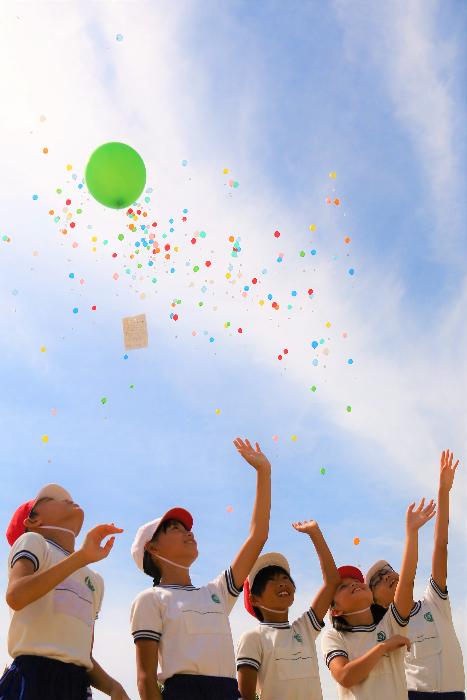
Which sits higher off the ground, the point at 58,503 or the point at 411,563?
the point at 58,503

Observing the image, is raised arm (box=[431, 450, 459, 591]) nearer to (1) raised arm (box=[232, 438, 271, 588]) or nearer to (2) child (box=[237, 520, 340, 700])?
(2) child (box=[237, 520, 340, 700])

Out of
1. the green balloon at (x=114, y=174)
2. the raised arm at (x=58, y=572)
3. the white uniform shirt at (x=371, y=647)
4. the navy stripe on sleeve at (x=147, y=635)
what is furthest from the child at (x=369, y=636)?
the green balloon at (x=114, y=174)

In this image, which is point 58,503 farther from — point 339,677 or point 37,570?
point 339,677

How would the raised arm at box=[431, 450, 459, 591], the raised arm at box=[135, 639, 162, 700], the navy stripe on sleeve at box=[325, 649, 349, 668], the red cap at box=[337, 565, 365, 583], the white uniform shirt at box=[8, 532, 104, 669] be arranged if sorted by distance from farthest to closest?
the raised arm at box=[431, 450, 459, 591] < the red cap at box=[337, 565, 365, 583] < the navy stripe on sleeve at box=[325, 649, 349, 668] < the raised arm at box=[135, 639, 162, 700] < the white uniform shirt at box=[8, 532, 104, 669]

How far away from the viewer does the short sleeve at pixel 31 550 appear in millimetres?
3623

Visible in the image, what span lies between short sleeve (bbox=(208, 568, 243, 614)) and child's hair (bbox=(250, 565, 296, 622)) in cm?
77

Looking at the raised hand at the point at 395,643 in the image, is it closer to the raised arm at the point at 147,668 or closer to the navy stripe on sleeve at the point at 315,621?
the navy stripe on sleeve at the point at 315,621

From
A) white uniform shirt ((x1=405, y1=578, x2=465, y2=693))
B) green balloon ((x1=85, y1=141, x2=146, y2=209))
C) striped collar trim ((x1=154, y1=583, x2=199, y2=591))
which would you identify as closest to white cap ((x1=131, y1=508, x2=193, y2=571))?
striped collar trim ((x1=154, y1=583, x2=199, y2=591))

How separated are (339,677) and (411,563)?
2.77 ft

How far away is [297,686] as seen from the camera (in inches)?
175

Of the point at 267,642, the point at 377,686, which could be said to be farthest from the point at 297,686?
the point at 377,686

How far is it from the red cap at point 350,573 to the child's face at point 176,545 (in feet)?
4.24

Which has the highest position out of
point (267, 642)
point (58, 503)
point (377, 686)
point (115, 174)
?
point (115, 174)

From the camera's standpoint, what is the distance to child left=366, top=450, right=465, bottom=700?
534cm
